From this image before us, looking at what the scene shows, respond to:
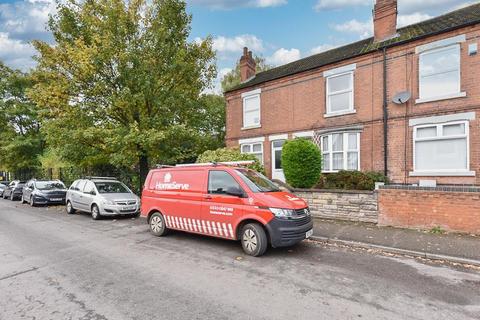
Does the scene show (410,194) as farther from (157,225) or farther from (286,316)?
(157,225)

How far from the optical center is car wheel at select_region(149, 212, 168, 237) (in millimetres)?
8221

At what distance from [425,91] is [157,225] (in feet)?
38.2

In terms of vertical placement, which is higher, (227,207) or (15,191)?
(227,207)

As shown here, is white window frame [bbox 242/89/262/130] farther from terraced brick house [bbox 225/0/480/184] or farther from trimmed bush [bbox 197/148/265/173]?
trimmed bush [bbox 197/148/265/173]

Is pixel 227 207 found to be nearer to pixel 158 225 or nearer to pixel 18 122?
pixel 158 225

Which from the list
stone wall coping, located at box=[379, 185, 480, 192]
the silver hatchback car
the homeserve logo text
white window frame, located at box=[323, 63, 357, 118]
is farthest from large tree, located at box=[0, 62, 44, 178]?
stone wall coping, located at box=[379, 185, 480, 192]

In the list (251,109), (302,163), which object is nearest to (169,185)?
(302,163)

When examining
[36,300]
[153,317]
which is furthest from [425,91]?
[36,300]

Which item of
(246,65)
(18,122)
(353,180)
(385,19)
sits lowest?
(353,180)

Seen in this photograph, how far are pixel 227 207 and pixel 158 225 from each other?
2737mm

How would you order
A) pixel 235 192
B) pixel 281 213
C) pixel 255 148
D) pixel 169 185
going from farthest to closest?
pixel 255 148 < pixel 169 185 < pixel 235 192 < pixel 281 213

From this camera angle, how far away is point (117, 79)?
13.3 m

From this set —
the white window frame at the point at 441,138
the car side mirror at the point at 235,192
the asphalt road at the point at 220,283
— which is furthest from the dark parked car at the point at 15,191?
the white window frame at the point at 441,138

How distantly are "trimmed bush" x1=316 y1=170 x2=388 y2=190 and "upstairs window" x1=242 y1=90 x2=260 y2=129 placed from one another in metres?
6.37
